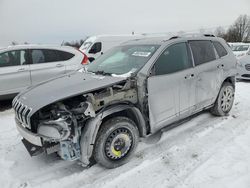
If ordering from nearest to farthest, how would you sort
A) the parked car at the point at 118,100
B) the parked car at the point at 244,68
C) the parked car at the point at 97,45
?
the parked car at the point at 118,100 → the parked car at the point at 244,68 → the parked car at the point at 97,45

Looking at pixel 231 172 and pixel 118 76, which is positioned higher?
pixel 118 76

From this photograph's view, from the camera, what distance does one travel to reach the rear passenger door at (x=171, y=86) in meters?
3.14

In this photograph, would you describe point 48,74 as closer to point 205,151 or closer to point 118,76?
point 118,76

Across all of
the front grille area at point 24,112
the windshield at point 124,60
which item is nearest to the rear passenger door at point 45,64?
the windshield at point 124,60

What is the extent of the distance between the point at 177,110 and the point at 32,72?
14.3 ft

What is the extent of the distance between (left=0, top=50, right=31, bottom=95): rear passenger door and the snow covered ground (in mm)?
2101

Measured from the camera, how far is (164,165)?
2.94 meters

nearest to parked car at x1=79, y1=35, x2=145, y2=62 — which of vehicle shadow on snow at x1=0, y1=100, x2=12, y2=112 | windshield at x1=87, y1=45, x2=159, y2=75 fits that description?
vehicle shadow on snow at x1=0, y1=100, x2=12, y2=112

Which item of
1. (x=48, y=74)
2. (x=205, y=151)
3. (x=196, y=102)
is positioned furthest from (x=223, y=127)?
(x=48, y=74)

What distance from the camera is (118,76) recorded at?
122 inches

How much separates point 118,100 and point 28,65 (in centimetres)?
410

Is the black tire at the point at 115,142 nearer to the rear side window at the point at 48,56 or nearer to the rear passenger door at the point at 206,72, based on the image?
the rear passenger door at the point at 206,72

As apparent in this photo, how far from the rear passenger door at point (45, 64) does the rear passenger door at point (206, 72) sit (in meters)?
4.08

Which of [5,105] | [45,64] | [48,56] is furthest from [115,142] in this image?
[5,105]
